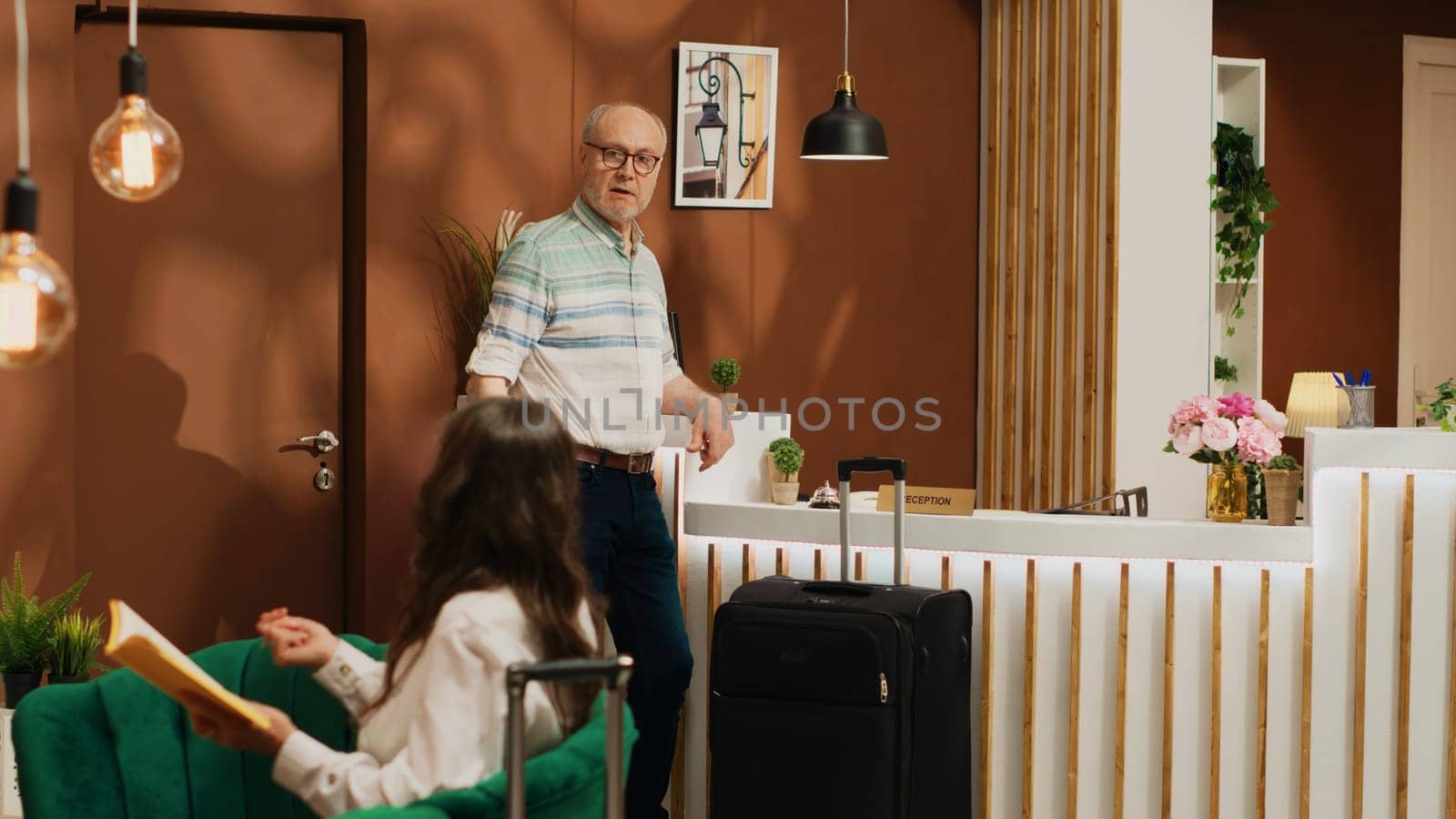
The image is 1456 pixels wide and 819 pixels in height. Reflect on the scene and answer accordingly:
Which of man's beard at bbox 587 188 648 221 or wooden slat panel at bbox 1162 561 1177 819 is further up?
man's beard at bbox 587 188 648 221

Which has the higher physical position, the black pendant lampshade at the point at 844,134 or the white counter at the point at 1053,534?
the black pendant lampshade at the point at 844,134

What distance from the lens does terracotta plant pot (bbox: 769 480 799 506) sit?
3.74 m

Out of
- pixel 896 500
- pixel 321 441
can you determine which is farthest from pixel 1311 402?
pixel 321 441

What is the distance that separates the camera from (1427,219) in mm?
6000

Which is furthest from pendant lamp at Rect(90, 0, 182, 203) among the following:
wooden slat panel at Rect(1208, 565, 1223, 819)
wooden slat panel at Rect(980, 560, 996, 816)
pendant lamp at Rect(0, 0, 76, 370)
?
wooden slat panel at Rect(1208, 565, 1223, 819)

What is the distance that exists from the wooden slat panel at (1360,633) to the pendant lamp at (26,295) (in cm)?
272

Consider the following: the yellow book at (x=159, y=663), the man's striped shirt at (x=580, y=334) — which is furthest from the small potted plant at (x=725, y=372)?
the yellow book at (x=159, y=663)

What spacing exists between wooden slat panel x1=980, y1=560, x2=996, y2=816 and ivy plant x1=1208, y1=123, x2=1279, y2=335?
245cm

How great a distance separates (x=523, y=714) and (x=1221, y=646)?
210 centimetres

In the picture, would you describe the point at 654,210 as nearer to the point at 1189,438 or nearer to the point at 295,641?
the point at 1189,438

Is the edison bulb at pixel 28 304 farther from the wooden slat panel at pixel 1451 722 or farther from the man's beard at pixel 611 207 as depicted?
the wooden slat panel at pixel 1451 722

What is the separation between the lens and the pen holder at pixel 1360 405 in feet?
11.1

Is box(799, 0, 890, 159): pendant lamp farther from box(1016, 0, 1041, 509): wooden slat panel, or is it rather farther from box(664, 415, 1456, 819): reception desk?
box(664, 415, 1456, 819): reception desk

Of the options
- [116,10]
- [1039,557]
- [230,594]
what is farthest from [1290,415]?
[116,10]
